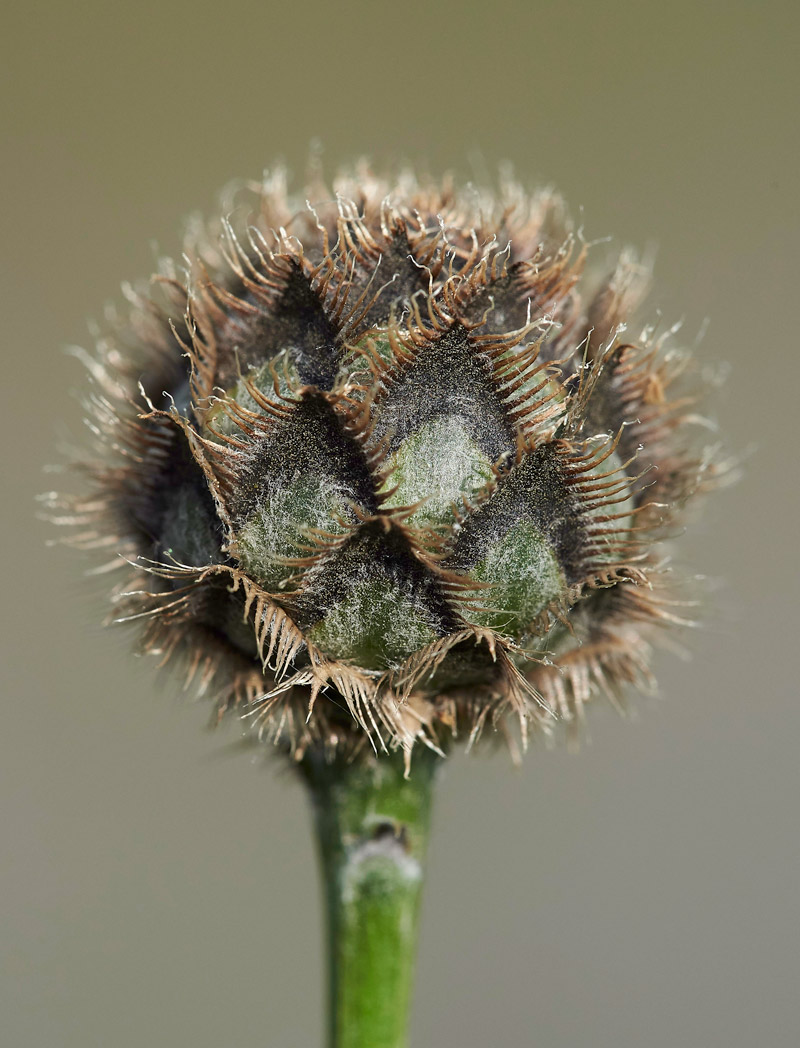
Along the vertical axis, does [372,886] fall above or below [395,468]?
below

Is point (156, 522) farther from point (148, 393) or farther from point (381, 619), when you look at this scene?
point (381, 619)

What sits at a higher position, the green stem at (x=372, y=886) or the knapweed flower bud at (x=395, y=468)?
the knapweed flower bud at (x=395, y=468)

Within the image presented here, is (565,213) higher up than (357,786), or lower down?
higher up

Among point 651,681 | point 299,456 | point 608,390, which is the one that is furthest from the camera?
point 651,681

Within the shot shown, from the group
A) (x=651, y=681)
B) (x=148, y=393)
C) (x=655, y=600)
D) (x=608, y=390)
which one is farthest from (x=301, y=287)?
(x=651, y=681)

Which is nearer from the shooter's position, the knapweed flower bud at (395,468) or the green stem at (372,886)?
the knapweed flower bud at (395,468)

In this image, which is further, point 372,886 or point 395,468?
point 372,886
